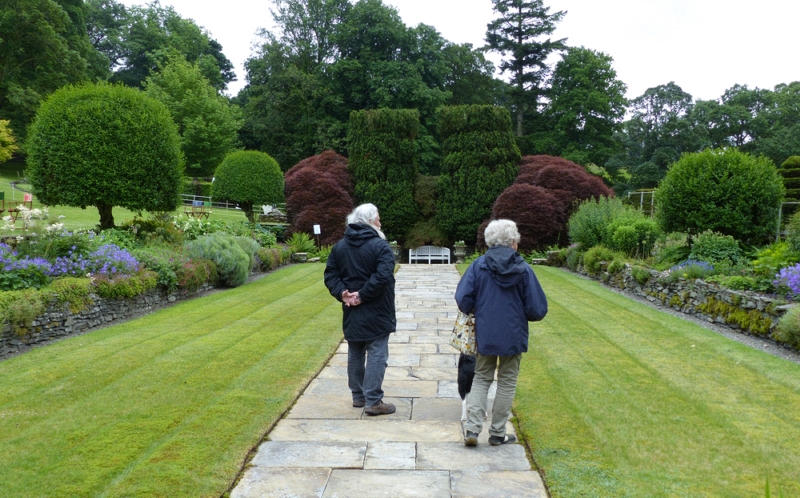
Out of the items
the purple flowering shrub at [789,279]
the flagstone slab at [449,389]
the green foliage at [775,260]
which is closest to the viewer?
the flagstone slab at [449,389]

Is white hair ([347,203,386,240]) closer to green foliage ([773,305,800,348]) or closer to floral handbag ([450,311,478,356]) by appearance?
floral handbag ([450,311,478,356])

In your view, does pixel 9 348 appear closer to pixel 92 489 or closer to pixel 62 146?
pixel 92 489

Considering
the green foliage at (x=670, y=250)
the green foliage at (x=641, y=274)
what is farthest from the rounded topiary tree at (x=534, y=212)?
the green foliage at (x=641, y=274)

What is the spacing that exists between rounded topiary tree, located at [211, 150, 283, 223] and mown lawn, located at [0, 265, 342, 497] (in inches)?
575

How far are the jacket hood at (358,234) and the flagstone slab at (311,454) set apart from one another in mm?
1519

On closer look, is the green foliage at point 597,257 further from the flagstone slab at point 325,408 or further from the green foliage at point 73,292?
the green foliage at point 73,292

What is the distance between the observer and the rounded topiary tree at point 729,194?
36.6 ft

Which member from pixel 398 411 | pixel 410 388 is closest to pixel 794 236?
pixel 410 388

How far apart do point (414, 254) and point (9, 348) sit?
17458mm

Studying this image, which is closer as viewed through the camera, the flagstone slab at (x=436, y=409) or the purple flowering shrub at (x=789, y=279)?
the flagstone slab at (x=436, y=409)

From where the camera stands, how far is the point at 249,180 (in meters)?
23.2

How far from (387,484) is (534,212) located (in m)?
17.3

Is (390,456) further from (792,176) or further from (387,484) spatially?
(792,176)

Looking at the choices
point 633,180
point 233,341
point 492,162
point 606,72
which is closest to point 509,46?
point 606,72
